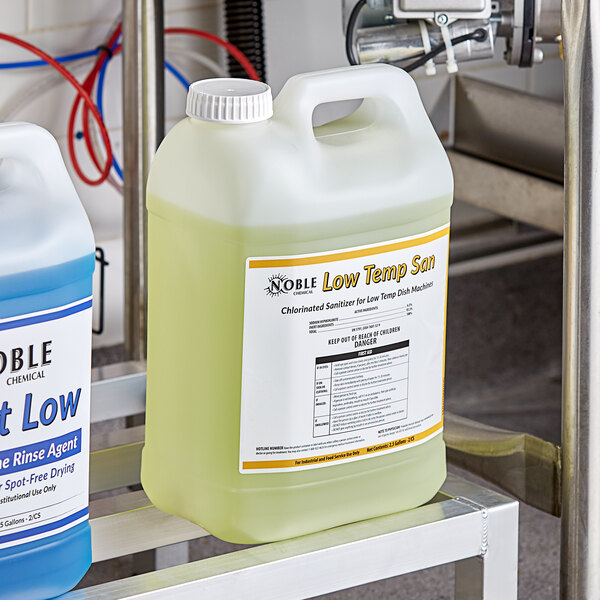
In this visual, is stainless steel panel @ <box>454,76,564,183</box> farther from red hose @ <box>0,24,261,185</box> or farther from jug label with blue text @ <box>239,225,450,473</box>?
jug label with blue text @ <box>239,225,450,473</box>

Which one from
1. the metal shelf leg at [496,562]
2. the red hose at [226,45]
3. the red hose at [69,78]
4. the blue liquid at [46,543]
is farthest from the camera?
the red hose at [226,45]

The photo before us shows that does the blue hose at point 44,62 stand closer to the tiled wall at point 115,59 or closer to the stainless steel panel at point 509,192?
the tiled wall at point 115,59

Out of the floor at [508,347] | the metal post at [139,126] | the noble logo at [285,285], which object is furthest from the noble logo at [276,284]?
the floor at [508,347]

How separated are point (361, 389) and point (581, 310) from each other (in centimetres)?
19

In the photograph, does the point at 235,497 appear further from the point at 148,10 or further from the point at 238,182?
the point at 148,10

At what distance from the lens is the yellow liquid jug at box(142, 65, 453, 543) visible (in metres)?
0.62

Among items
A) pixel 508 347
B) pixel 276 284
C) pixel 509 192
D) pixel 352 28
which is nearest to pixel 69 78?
pixel 352 28

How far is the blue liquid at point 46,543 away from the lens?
57 cm

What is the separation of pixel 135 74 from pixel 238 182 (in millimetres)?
550

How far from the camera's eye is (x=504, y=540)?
0.73 meters

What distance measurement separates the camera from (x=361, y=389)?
665 millimetres

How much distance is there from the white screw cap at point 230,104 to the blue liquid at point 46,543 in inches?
4.3

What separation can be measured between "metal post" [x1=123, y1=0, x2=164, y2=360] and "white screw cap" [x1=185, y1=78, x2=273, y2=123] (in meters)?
0.47

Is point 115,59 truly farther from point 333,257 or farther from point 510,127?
point 333,257
